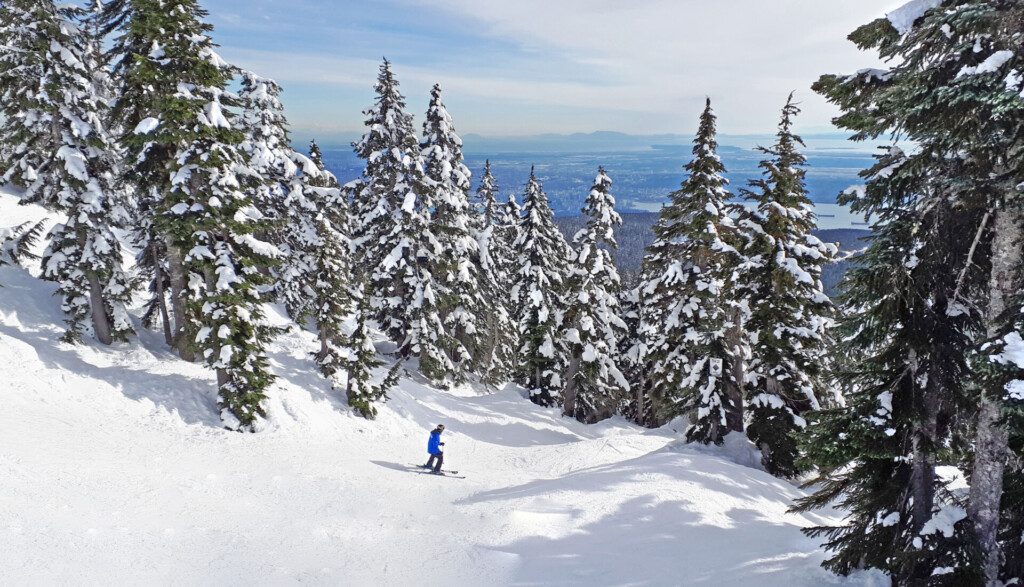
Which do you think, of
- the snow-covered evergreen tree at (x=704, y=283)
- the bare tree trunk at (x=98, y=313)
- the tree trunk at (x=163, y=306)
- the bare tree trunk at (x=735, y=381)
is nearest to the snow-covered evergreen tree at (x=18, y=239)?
the bare tree trunk at (x=98, y=313)

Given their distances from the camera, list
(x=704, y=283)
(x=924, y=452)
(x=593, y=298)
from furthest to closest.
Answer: (x=593, y=298) → (x=704, y=283) → (x=924, y=452)

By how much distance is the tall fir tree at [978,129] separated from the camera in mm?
6223

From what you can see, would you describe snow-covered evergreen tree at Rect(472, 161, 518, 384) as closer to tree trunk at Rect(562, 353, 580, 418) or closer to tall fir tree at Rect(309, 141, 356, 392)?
tree trunk at Rect(562, 353, 580, 418)

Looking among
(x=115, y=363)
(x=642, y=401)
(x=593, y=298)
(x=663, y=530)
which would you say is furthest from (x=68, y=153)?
Answer: (x=642, y=401)

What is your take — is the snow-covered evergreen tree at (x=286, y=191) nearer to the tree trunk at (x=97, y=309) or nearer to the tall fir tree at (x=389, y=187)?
the tall fir tree at (x=389, y=187)

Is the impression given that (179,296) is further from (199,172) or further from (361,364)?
(361,364)

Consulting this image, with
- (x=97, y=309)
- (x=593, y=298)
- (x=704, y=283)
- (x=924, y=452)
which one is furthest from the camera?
(x=593, y=298)

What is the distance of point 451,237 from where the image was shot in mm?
30938

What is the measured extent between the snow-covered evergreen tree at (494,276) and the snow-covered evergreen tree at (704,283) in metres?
16.1

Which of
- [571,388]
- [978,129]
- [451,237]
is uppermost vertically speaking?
[978,129]

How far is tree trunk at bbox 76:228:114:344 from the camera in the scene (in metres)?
18.9

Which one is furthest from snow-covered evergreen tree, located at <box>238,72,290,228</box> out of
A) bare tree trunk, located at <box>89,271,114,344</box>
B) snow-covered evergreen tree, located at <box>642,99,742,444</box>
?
snow-covered evergreen tree, located at <box>642,99,742,444</box>

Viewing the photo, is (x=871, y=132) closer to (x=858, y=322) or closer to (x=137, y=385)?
(x=858, y=322)

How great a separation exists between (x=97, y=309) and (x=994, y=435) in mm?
25749
